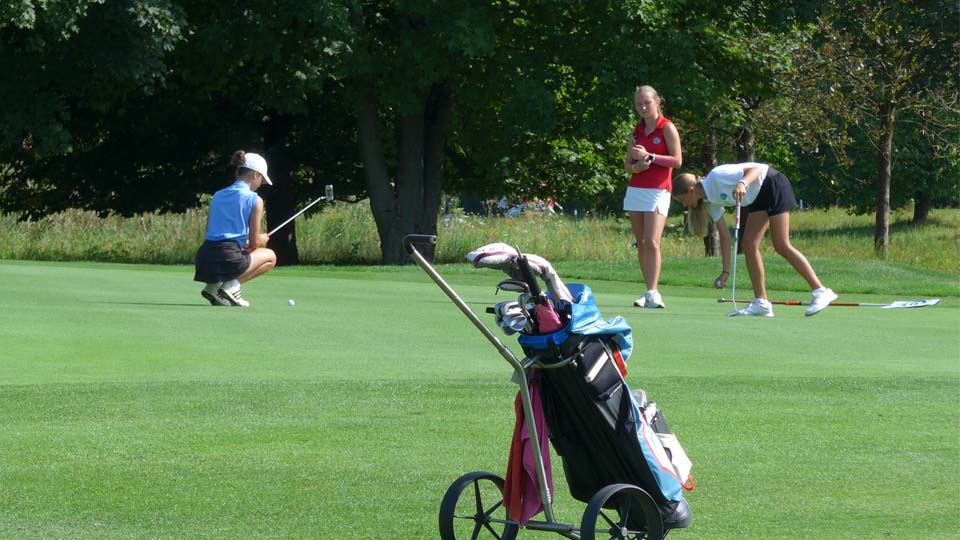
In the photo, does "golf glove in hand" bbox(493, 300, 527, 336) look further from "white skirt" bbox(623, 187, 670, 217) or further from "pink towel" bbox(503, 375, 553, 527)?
"white skirt" bbox(623, 187, 670, 217)

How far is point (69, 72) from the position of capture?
1059 inches

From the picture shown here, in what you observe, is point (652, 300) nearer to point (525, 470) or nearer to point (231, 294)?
point (231, 294)

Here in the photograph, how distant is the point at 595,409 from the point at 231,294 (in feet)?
28.9

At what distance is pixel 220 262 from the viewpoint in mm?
13070

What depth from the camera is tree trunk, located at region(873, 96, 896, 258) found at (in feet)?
108

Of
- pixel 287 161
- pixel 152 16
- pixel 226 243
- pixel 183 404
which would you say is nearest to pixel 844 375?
pixel 183 404

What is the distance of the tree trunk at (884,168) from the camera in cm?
3288

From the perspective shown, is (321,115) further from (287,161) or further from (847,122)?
(847,122)

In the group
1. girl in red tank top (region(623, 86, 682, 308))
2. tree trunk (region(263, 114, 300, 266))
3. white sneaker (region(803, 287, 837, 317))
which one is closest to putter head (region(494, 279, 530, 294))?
girl in red tank top (region(623, 86, 682, 308))

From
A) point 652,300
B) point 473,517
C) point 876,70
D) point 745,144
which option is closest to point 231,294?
point 652,300

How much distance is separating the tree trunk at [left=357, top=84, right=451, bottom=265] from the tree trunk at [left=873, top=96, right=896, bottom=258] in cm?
1010

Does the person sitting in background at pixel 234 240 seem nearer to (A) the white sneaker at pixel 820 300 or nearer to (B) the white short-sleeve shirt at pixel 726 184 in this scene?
(B) the white short-sleeve shirt at pixel 726 184

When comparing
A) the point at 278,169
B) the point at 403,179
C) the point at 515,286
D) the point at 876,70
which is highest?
the point at 876,70

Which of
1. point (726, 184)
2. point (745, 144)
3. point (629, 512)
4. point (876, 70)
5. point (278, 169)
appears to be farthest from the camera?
point (745, 144)
